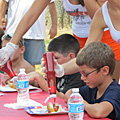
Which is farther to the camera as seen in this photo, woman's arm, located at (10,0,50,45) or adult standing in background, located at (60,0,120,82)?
adult standing in background, located at (60,0,120,82)

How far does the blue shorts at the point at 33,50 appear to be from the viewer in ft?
12.8

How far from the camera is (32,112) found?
176 centimetres

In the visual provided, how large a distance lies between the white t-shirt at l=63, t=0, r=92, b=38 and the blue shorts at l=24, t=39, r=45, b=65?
85 cm

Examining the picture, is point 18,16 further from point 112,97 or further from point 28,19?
point 112,97

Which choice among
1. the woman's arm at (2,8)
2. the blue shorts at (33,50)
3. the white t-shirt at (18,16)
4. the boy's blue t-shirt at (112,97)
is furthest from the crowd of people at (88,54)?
the woman's arm at (2,8)

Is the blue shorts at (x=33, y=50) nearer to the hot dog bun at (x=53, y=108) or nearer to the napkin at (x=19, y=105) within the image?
the napkin at (x=19, y=105)

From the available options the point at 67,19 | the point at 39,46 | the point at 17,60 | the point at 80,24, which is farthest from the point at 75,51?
the point at 67,19

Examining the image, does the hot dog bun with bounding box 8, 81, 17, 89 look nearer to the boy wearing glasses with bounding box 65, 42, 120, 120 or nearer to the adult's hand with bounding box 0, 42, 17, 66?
the adult's hand with bounding box 0, 42, 17, 66

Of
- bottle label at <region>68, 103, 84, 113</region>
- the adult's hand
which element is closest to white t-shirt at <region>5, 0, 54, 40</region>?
the adult's hand

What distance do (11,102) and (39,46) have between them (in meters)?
1.95

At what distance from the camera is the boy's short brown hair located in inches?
76.2

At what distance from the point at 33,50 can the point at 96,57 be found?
6.72ft

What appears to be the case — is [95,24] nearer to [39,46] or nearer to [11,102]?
[11,102]

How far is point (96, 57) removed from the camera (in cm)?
194
